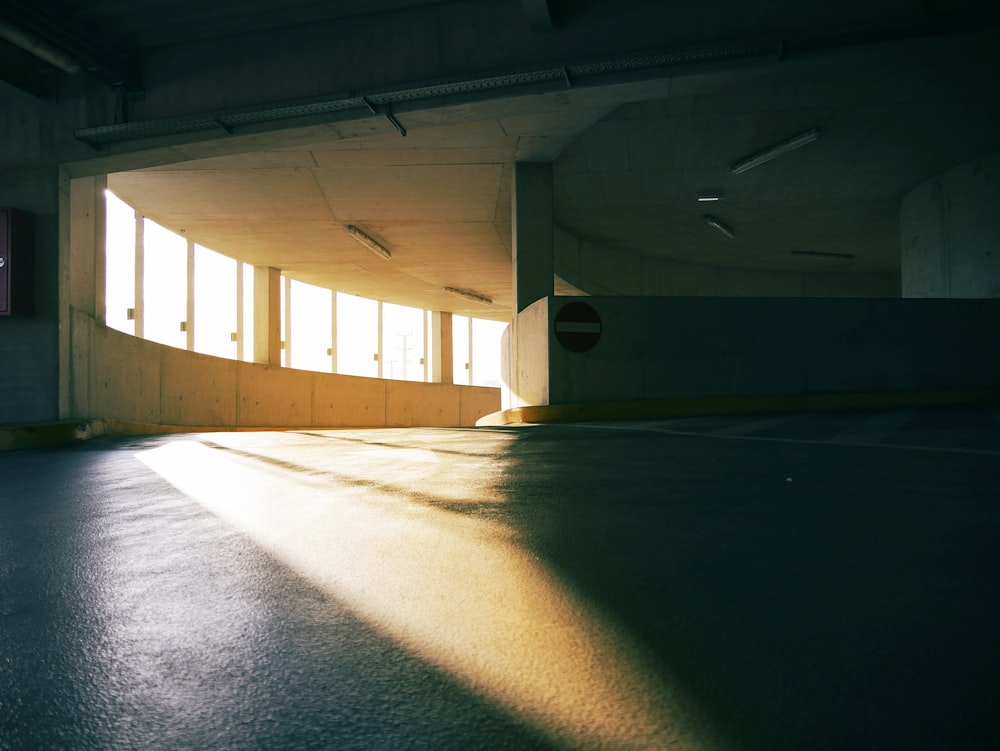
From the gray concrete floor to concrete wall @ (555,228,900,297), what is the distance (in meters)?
16.0

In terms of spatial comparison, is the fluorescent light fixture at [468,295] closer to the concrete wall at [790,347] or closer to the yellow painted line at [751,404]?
the concrete wall at [790,347]

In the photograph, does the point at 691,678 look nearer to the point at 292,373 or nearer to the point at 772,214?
the point at 772,214

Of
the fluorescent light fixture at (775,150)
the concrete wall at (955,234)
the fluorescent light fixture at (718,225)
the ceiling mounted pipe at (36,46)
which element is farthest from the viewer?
the fluorescent light fixture at (718,225)

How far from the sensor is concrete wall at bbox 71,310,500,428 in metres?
11.5

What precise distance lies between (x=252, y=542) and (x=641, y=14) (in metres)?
8.17

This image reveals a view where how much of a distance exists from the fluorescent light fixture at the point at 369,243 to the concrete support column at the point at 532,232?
6.04 metres

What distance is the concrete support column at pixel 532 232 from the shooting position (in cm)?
1391

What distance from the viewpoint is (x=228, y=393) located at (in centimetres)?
2041

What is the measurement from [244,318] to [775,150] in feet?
57.8

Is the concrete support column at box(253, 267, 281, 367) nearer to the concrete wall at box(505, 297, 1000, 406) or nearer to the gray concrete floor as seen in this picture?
the concrete wall at box(505, 297, 1000, 406)


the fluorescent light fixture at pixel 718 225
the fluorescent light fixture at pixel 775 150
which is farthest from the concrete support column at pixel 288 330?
the fluorescent light fixture at pixel 775 150

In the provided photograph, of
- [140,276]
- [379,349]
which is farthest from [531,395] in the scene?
[379,349]

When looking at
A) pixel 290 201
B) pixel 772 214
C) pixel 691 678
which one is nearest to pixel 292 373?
pixel 290 201

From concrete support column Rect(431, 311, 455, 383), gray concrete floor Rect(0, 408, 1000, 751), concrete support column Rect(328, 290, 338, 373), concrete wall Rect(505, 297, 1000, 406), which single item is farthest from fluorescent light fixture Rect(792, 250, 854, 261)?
gray concrete floor Rect(0, 408, 1000, 751)
